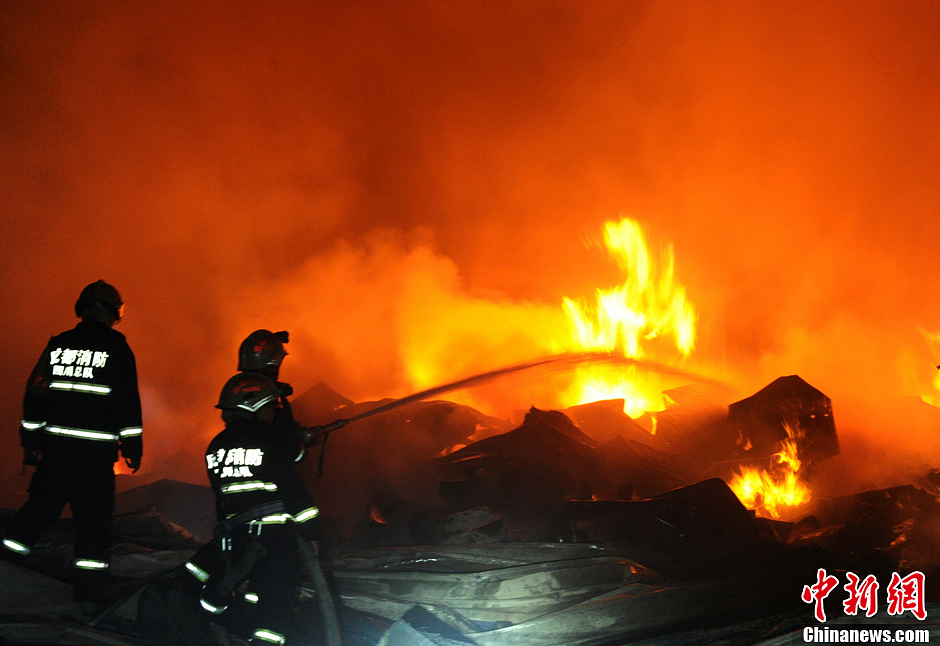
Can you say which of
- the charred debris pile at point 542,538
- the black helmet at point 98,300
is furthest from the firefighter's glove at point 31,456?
the black helmet at point 98,300

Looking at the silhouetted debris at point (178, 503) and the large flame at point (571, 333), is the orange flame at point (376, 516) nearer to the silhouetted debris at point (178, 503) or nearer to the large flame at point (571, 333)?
the silhouetted debris at point (178, 503)

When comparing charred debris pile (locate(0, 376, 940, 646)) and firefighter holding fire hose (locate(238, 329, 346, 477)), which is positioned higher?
firefighter holding fire hose (locate(238, 329, 346, 477))

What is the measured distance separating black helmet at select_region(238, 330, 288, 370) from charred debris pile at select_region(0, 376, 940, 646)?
3.75 feet

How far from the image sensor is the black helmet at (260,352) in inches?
142

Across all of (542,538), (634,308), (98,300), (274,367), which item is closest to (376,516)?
(542,538)

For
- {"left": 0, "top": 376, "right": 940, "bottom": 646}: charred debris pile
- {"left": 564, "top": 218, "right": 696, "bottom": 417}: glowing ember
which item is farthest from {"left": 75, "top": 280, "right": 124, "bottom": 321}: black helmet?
{"left": 564, "top": 218, "right": 696, "bottom": 417}: glowing ember

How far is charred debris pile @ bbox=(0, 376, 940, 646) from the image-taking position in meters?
3.13

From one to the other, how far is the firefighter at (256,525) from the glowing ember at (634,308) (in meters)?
9.63

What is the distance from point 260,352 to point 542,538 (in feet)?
8.52

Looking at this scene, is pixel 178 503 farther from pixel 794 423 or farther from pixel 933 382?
pixel 933 382

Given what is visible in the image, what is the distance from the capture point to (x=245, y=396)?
3.13m

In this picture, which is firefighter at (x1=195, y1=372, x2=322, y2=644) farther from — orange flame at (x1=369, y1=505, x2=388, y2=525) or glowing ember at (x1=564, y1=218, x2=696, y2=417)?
glowing ember at (x1=564, y1=218, x2=696, y2=417)

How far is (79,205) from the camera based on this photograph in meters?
8.58

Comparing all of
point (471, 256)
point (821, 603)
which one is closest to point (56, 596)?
point (821, 603)
